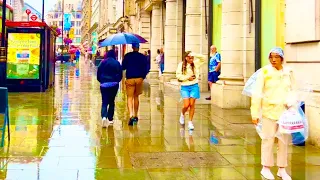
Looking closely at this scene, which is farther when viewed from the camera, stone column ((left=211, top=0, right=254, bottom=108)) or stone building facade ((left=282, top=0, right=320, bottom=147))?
stone column ((left=211, top=0, right=254, bottom=108))

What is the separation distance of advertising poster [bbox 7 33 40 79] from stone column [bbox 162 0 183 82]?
7639 millimetres

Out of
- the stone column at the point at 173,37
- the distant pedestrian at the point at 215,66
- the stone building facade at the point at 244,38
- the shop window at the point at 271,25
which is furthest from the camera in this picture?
the stone column at the point at 173,37

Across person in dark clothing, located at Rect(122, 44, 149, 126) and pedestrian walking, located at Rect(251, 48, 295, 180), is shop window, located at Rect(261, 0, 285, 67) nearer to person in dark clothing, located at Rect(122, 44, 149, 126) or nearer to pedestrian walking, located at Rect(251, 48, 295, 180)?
person in dark clothing, located at Rect(122, 44, 149, 126)

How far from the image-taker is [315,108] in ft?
27.5

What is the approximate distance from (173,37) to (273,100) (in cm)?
1810

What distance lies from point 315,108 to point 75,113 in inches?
266

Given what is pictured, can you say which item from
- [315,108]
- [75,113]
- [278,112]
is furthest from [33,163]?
[75,113]

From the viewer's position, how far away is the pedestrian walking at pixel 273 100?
6039 millimetres

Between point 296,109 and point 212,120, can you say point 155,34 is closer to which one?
point 212,120

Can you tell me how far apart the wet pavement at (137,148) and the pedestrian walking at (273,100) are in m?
0.45

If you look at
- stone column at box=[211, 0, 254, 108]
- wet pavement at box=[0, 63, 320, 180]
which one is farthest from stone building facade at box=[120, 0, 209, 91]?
wet pavement at box=[0, 63, 320, 180]

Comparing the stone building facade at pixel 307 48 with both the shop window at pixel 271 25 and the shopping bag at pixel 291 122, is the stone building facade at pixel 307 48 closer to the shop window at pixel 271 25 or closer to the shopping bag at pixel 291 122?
the shopping bag at pixel 291 122

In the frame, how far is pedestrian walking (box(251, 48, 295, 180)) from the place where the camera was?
604 centimetres

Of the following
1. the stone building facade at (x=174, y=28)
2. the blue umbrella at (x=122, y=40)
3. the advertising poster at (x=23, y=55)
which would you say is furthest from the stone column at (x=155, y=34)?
the blue umbrella at (x=122, y=40)
